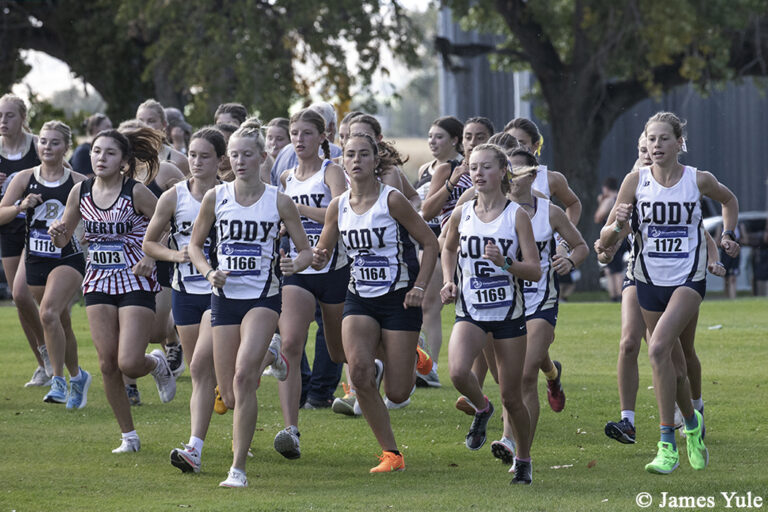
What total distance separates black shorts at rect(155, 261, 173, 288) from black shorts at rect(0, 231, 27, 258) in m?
1.77

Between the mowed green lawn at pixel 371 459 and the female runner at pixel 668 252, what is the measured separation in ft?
1.37

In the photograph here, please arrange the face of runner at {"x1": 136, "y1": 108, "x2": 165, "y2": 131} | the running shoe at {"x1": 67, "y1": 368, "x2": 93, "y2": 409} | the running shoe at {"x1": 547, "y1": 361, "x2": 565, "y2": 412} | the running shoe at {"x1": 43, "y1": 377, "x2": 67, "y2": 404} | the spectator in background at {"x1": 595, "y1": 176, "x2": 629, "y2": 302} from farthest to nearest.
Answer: the spectator in background at {"x1": 595, "y1": 176, "x2": 629, "y2": 302} < the face of runner at {"x1": 136, "y1": 108, "x2": 165, "y2": 131} < the running shoe at {"x1": 43, "y1": 377, "x2": 67, "y2": 404} < the running shoe at {"x1": 67, "y1": 368, "x2": 93, "y2": 409} < the running shoe at {"x1": 547, "y1": 361, "x2": 565, "y2": 412}

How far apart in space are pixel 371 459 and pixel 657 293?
1991 millimetres

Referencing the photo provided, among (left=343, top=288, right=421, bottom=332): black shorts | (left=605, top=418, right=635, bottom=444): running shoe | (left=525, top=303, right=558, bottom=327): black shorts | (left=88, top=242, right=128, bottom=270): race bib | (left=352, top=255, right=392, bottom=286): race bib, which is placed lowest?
(left=605, top=418, right=635, bottom=444): running shoe

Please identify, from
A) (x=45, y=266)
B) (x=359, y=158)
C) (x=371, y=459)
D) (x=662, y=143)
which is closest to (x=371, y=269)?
(x=359, y=158)

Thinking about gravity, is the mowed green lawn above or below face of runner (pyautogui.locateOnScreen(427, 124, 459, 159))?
below

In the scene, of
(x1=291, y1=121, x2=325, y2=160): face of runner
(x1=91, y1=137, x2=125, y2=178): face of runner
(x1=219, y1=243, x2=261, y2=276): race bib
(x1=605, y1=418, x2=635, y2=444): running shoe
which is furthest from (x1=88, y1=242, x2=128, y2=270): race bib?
(x1=605, y1=418, x2=635, y2=444): running shoe

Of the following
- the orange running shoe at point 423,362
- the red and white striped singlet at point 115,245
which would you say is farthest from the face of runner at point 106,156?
the orange running shoe at point 423,362

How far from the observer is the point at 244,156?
7176mm

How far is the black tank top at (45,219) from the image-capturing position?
9.61m

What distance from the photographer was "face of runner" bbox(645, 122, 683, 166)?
7586 millimetres

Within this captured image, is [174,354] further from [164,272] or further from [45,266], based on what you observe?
[164,272]
